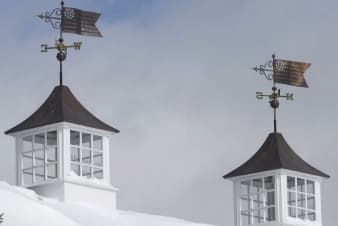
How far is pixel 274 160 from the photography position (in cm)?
9462

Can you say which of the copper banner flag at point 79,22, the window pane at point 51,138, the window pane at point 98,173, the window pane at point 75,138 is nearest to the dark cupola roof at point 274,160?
the window pane at point 98,173

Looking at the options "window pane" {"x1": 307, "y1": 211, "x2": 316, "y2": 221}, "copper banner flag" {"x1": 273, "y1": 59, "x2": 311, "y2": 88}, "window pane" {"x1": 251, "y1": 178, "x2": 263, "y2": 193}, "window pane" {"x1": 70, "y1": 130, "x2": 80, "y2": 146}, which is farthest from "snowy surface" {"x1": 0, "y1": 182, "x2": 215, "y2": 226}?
"copper banner flag" {"x1": 273, "y1": 59, "x2": 311, "y2": 88}

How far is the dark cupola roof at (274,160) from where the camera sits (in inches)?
3720

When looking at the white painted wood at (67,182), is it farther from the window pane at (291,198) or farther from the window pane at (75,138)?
the window pane at (291,198)

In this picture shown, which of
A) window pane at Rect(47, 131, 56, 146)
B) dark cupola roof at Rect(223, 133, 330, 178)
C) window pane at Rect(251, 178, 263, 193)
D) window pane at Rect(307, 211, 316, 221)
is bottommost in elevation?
window pane at Rect(307, 211, 316, 221)

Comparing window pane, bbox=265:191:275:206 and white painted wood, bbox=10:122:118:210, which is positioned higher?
white painted wood, bbox=10:122:118:210

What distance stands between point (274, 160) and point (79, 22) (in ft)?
37.9

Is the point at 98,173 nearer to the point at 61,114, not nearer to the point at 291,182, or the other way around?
the point at 61,114

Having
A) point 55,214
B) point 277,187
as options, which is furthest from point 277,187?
point 55,214

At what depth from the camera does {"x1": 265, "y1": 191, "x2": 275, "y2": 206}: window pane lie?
9496cm

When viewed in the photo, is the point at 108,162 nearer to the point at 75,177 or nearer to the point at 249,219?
the point at 75,177

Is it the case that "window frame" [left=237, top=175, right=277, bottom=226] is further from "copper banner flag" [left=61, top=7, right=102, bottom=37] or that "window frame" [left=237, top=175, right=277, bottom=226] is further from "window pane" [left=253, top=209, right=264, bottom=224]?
"copper banner flag" [left=61, top=7, right=102, bottom=37]

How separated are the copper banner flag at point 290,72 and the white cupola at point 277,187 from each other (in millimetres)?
4348

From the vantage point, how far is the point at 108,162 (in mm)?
87438
